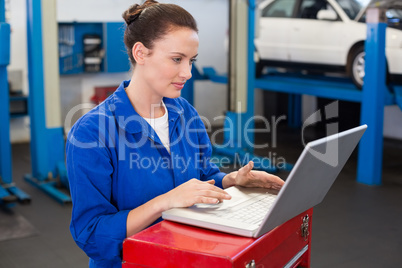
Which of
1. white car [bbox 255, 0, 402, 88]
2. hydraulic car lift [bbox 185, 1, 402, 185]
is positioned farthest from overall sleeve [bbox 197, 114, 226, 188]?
white car [bbox 255, 0, 402, 88]

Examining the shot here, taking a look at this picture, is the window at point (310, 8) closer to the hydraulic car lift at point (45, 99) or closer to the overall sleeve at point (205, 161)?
the hydraulic car lift at point (45, 99)

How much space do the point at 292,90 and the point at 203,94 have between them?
7.71 feet

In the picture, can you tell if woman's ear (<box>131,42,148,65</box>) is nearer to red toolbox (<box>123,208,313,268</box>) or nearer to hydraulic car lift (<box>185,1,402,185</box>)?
red toolbox (<box>123,208,313,268</box>)

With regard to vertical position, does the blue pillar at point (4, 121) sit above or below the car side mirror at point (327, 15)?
below

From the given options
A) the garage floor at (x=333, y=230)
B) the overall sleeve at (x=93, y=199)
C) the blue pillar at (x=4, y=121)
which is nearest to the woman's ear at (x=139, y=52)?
the overall sleeve at (x=93, y=199)

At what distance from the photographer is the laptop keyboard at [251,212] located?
4.24 feet

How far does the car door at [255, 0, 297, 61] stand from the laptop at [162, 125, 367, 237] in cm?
561

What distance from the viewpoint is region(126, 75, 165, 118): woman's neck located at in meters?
1.62

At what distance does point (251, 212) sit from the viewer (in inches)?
53.4

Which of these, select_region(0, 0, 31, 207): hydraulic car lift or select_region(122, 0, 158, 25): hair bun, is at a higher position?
select_region(122, 0, 158, 25): hair bun

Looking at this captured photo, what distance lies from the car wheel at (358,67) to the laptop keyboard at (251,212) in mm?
4697

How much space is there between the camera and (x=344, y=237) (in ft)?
12.5

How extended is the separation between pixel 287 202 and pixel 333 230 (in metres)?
2.91

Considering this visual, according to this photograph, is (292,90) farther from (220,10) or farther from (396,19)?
(220,10)
